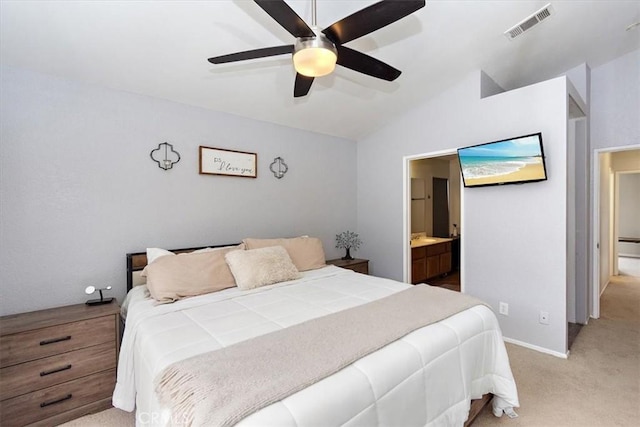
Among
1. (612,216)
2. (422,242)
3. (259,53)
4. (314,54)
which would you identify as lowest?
(422,242)

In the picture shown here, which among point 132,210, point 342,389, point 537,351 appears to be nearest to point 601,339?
point 537,351

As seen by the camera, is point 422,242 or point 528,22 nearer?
point 528,22

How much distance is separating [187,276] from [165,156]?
4.18 feet

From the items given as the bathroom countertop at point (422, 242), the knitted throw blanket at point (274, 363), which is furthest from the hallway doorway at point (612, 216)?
the knitted throw blanket at point (274, 363)

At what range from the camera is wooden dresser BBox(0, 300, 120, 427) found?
6.00 feet

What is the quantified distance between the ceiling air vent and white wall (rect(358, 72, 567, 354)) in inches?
21.0

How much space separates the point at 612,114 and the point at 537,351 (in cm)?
282

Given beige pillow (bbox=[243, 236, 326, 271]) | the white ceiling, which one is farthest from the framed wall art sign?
beige pillow (bbox=[243, 236, 326, 271])

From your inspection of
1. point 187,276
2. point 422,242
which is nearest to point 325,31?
point 187,276

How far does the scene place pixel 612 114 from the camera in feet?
11.2

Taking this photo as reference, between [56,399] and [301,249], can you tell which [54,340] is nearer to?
[56,399]

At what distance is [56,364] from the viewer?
196 cm

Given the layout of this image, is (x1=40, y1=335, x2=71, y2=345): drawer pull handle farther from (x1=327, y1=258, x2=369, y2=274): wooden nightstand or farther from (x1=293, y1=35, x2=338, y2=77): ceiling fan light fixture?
(x1=327, y1=258, x2=369, y2=274): wooden nightstand

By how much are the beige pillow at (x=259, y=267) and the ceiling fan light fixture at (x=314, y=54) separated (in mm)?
1611
